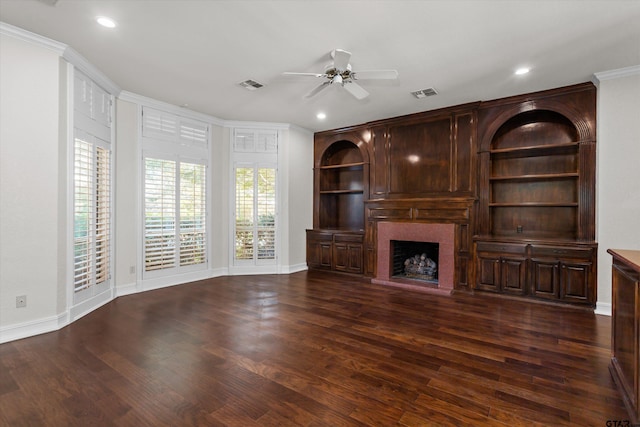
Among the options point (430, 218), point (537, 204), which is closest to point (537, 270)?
point (537, 204)

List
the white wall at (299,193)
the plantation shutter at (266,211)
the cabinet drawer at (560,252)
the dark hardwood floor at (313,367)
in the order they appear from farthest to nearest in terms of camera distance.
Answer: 1. the white wall at (299,193)
2. the plantation shutter at (266,211)
3. the cabinet drawer at (560,252)
4. the dark hardwood floor at (313,367)

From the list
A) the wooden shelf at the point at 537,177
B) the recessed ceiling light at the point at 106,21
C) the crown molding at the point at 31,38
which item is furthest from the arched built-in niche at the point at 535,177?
the crown molding at the point at 31,38

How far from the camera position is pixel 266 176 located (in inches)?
241

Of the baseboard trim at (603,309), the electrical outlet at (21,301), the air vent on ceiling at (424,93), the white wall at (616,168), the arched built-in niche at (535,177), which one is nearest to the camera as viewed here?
the electrical outlet at (21,301)

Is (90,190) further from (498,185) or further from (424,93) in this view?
(498,185)

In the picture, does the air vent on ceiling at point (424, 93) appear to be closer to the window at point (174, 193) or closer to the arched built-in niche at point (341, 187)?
the arched built-in niche at point (341, 187)

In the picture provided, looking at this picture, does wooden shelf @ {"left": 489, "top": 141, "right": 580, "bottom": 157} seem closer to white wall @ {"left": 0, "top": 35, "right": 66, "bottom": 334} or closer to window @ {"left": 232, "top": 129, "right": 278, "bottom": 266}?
window @ {"left": 232, "top": 129, "right": 278, "bottom": 266}

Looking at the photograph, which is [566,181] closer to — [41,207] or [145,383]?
[145,383]

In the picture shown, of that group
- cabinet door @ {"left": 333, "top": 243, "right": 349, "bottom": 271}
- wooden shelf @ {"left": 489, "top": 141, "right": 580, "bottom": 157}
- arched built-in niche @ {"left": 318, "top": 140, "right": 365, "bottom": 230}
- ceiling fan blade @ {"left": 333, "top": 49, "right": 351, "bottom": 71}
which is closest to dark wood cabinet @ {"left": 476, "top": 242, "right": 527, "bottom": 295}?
wooden shelf @ {"left": 489, "top": 141, "right": 580, "bottom": 157}

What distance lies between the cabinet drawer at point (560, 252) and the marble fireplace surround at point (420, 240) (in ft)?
3.59

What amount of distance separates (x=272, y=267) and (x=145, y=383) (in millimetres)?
3933

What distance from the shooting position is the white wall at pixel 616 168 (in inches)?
144

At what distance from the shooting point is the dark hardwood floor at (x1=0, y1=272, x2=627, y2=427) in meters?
1.95

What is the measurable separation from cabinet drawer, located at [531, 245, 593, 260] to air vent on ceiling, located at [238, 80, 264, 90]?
4.32m
